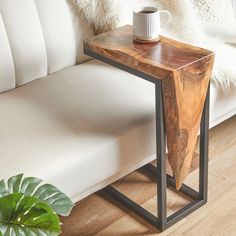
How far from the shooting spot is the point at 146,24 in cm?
160

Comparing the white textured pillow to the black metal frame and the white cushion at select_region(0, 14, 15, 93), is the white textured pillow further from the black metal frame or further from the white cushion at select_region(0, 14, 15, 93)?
the white cushion at select_region(0, 14, 15, 93)

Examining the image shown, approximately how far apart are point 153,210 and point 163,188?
207 mm

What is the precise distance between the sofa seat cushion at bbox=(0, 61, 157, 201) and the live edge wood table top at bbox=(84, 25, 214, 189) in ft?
0.44

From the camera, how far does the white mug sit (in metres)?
1.59

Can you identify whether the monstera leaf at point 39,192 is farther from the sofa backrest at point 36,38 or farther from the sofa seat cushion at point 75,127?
the sofa backrest at point 36,38

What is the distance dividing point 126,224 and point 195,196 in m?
0.28

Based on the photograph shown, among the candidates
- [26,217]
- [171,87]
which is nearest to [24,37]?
[171,87]

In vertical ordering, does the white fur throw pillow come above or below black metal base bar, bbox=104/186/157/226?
above

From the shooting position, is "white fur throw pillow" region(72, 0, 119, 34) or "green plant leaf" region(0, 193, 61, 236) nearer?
"green plant leaf" region(0, 193, 61, 236)

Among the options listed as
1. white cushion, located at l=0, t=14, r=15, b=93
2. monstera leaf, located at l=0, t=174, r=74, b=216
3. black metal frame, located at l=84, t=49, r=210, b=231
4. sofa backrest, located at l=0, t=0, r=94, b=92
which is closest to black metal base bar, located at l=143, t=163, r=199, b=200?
black metal frame, located at l=84, t=49, r=210, b=231

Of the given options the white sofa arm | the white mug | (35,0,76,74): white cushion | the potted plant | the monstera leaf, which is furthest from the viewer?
the white sofa arm

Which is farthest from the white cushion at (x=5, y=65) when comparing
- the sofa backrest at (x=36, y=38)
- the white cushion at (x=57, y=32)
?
the white cushion at (x=57, y=32)

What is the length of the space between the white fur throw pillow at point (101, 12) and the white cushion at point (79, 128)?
192 mm

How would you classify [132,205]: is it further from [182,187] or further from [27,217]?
[27,217]
